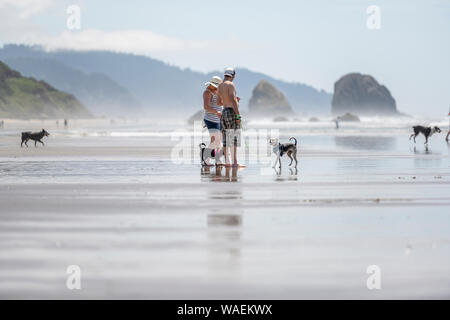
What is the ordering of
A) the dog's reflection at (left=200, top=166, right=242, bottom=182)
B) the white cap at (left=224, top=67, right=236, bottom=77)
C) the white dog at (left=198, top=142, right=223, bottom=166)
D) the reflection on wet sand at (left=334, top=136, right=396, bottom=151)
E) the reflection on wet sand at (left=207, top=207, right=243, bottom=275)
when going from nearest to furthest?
1. the reflection on wet sand at (left=207, top=207, right=243, bottom=275)
2. the dog's reflection at (left=200, top=166, right=242, bottom=182)
3. the white cap at (left=224, top=67, right=236, bottom=77)
4. the white dog at (left=198, top=142, right=223, bottom=166)
5. the reflection on wet sand at (left=334, top=136, right=396, bottom=151)

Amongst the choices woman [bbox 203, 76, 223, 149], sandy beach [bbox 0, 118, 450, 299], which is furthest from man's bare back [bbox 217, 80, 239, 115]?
sandy beach [bbox 0, 118, 450, 299]

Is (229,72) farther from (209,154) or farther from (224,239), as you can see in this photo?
(224,239)

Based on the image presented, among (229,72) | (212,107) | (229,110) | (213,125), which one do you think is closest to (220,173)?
(229,110)

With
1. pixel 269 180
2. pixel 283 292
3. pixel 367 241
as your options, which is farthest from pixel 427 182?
→ pixel 283 292

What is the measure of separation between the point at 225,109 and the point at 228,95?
368 mm

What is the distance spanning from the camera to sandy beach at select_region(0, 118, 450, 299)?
5.70m

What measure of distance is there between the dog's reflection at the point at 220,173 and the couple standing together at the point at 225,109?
27 centimetres

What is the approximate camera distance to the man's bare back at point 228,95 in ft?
54.2

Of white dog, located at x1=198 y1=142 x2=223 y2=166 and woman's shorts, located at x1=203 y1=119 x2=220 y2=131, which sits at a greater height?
woman's shorts, located at x1=203 y1=119 x2=220 y2=131

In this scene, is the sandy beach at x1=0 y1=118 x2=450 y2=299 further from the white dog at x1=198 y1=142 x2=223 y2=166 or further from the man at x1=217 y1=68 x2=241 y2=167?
the white dog at x1=198 y1=142 x2=223 y2=166

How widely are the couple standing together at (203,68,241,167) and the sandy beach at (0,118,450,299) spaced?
218 cm
